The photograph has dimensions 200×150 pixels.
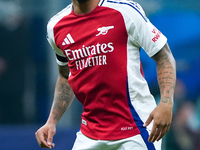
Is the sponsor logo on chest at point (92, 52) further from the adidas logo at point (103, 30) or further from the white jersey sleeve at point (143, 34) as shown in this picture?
the white jersey sleeve at point (143, 34)

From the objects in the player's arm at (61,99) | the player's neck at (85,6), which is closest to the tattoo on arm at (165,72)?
the player's neck at (85,6)

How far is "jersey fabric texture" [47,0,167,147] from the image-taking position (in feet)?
12.3

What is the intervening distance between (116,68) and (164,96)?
15.8 inches

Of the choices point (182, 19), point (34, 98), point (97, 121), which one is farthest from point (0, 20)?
point (97, 121)

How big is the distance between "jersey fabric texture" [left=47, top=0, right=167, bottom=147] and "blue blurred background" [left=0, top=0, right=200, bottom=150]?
366 centimetres

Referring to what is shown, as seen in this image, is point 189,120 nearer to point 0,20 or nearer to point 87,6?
point 0,20

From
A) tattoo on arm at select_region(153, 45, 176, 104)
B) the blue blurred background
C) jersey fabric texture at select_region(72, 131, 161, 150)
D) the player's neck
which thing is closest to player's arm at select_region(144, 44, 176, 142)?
tattoo on arm at select_region(153, 45, 176, 104)

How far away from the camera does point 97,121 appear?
3889mm

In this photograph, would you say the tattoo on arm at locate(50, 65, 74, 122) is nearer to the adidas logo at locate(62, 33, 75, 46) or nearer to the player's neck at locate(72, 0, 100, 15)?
the adidas logo at locate(62, 33, 75, 46)

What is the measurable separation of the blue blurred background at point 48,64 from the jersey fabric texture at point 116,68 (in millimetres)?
3659

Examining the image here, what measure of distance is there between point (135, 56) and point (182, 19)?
4.36m

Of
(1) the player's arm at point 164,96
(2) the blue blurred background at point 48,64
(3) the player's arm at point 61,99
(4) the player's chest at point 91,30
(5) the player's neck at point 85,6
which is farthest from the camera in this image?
(2) the blue blurred background at point 48,64

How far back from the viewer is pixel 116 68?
378 centimetres

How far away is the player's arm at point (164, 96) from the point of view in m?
3.45
